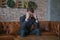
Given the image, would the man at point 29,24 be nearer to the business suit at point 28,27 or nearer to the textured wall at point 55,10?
the business suit at point 28,27

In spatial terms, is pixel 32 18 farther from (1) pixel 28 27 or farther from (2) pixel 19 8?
(2) pixel 19 8

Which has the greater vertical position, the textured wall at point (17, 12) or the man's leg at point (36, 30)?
the textured wall at point (17, 12)

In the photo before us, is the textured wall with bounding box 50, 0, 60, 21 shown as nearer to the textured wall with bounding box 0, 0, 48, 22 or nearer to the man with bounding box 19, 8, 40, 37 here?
the textured wall with bounding box 0, 0, 48, 22

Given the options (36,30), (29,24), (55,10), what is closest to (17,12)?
(55,10)

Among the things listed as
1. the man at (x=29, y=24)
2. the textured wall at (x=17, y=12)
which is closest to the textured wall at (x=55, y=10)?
the textured wall at (x=17, y=12)

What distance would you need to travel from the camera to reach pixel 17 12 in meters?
6.46

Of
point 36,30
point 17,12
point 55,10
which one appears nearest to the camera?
point 36,30

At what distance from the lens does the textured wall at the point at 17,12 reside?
637 cm

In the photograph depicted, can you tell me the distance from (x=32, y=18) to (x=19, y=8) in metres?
2.31

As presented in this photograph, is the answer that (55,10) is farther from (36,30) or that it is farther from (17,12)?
(36,30)

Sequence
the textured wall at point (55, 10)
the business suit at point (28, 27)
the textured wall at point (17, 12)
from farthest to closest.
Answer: the textured wall at point (17, 12) → the textured wall at point (55, 10) → the business suit at point (28, 27)

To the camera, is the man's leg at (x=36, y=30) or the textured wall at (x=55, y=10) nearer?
the man's leg at (x=36, y=30)

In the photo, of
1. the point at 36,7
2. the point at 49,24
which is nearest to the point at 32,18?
the point at 49,24

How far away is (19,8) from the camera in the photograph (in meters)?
6.46
